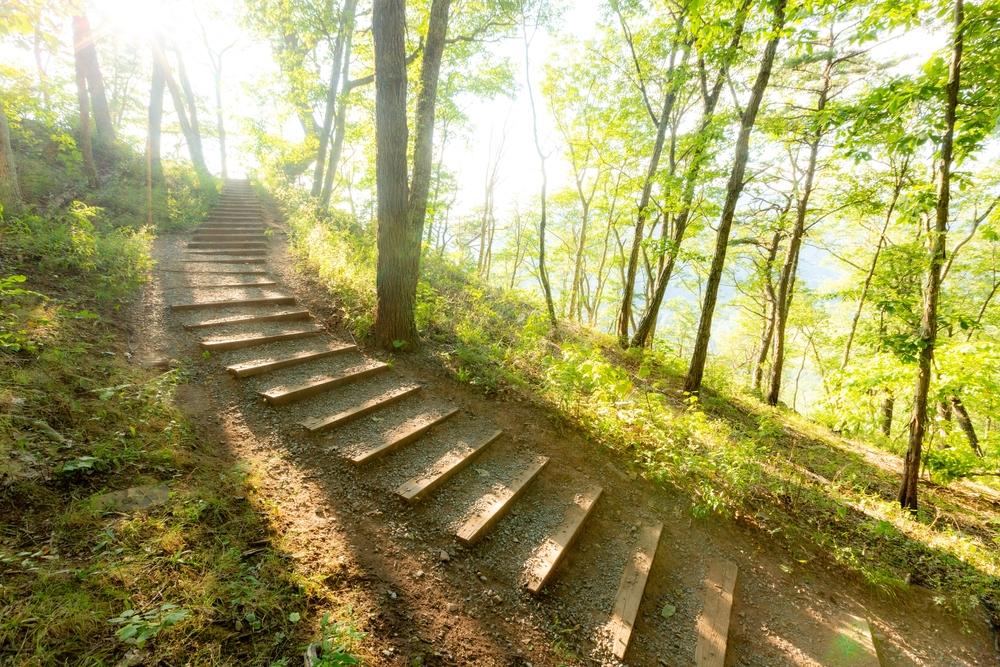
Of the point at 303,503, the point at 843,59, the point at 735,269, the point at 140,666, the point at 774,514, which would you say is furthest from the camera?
the point at 735,269

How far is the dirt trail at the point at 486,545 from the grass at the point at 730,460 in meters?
0.24

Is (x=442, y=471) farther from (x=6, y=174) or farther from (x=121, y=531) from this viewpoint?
(x=6, y=174)

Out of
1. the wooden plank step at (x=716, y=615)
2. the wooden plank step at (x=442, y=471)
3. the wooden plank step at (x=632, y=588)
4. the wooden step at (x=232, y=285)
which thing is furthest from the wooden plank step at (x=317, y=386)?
the wooden plank step at (x=716, y=615)

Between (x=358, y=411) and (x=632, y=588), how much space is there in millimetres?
3272

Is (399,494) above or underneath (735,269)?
underneath

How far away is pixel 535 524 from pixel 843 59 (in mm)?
11085

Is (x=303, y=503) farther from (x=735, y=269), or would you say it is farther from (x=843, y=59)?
(x=735, y=269)

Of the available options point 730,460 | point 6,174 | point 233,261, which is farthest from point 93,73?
point 730,460

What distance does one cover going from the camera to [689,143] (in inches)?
260

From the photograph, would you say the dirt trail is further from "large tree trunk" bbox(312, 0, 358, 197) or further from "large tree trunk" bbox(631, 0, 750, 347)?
"large tree trunk" bbox(312, 0, 358, 197)

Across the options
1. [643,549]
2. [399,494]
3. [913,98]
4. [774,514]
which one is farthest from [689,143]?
[399,494]

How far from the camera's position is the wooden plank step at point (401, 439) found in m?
3.71

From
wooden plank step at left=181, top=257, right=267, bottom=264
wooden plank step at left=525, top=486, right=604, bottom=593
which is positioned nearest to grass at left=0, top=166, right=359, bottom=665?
wooden plank step at left=525, top=486, right=604, bottom=593

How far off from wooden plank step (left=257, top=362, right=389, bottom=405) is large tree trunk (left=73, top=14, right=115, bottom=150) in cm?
1128
